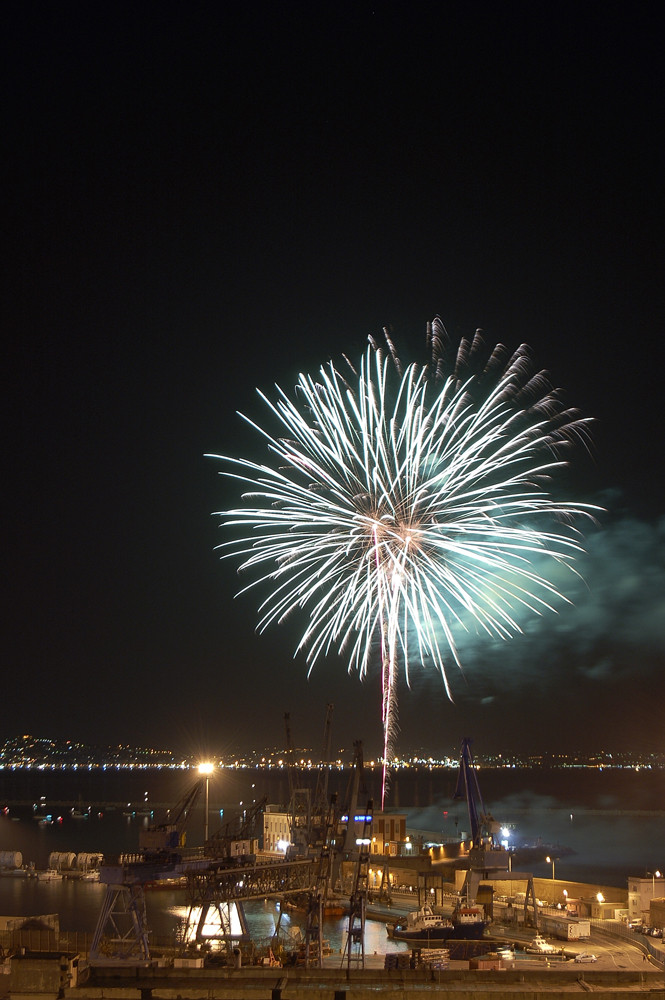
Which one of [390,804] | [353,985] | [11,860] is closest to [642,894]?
[353,985]

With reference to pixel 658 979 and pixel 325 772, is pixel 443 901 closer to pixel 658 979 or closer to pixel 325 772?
pixel 325 772

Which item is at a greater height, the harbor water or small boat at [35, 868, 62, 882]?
the harbor water

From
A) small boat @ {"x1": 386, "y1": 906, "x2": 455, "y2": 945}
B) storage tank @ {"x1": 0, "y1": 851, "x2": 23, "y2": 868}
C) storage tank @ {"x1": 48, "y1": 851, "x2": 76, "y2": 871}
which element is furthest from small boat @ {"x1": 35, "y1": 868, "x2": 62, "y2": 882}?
small boat @ {"x1": 386, "y1": 906, "x2": 455, "y2": 945}

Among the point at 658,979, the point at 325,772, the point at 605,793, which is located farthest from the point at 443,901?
the point at 605,793

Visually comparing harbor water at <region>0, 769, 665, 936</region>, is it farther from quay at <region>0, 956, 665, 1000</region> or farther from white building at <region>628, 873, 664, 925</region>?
quay at <region>0, 956, 665, 1000</region>

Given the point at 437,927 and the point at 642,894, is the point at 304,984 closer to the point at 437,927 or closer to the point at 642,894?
the point at 437,927
